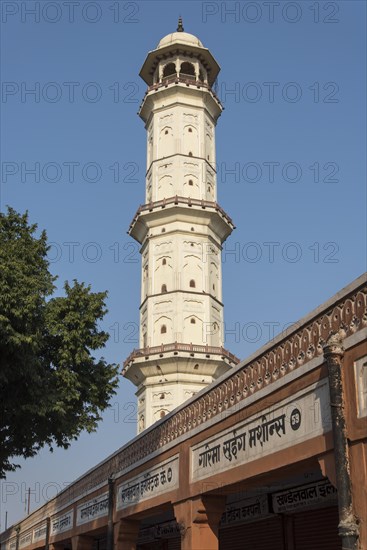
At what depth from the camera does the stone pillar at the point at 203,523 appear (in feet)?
39.3

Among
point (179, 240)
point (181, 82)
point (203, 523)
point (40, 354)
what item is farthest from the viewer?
point (181, 82)

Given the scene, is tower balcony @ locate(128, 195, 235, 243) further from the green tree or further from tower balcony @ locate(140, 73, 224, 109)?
the green tree

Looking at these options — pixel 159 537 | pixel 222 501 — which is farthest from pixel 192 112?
pixel 222 501

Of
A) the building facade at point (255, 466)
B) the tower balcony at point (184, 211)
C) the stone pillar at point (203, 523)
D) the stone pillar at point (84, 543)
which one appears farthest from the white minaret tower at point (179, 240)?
the stone pillar at point (203, 523)

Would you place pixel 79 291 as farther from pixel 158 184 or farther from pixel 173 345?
pixel 158 184

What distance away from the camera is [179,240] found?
1692 inches

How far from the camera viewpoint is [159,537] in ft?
70.5

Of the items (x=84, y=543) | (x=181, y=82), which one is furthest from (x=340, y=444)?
(x=181, y=82)

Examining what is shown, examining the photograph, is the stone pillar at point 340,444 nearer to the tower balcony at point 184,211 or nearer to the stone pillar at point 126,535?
the stone pillar at point 126,535

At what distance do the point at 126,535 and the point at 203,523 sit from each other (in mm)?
5423

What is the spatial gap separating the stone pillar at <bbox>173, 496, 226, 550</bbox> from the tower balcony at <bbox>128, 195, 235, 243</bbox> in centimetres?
3190

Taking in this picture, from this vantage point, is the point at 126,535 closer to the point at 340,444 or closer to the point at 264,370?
the point at 264,370

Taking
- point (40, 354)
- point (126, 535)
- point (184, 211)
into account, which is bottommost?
point (126, 535)

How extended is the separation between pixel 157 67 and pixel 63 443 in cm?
3627
